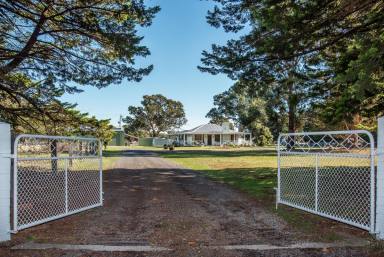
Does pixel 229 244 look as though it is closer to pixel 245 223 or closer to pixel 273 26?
pixel 245 223

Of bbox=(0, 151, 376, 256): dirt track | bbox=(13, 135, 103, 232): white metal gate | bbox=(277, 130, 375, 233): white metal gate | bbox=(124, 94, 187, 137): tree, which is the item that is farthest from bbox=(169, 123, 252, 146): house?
bbox=(0, 151, 376, 256): dirt track

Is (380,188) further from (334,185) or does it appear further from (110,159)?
(110,159)

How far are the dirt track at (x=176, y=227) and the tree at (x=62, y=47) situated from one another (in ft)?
16.2

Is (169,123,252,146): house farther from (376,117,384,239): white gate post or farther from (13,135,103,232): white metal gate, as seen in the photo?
(376,117,384,239): white gate post

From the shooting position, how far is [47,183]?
406 inches

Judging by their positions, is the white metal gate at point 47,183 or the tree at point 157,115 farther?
the tree at point 157,115

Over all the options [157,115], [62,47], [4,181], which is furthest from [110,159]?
[157,115]

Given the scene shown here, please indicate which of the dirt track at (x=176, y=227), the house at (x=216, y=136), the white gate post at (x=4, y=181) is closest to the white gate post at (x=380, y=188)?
the dirt track at (x=176, y=227)

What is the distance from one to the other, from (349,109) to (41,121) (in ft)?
37.0

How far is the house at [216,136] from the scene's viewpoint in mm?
59500

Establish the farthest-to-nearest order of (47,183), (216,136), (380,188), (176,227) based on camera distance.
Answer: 1. (216,136)
2. (47,183)
3. (176,227)
4. (380,188)

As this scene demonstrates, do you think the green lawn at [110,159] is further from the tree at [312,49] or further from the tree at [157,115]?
the tree at [157,115]

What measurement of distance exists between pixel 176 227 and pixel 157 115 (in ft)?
244

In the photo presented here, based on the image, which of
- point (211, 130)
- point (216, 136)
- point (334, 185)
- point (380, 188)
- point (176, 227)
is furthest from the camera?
point (216, 136)
